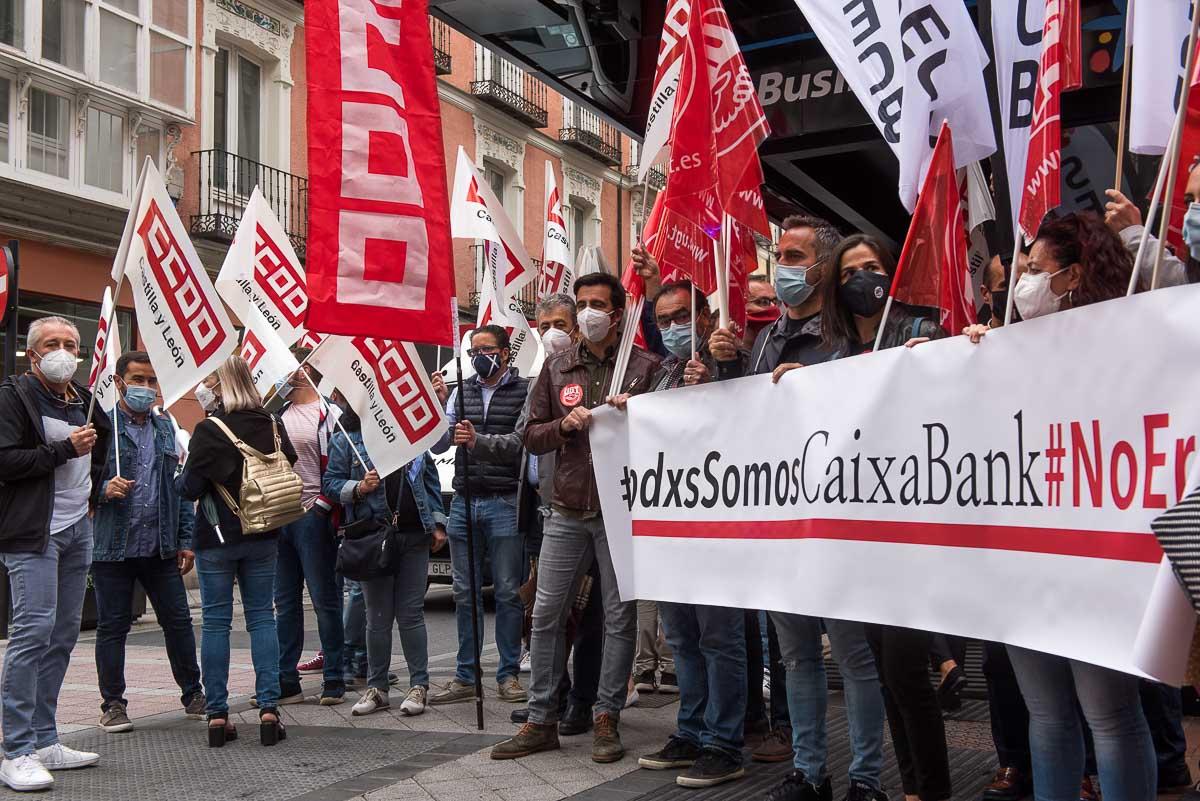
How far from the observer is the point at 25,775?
5.32 metres

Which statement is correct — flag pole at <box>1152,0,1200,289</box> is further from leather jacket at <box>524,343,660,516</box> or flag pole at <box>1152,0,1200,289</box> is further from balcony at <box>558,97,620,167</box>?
balcony at <box>558,97,620,167</box>

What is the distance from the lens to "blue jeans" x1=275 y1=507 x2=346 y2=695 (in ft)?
24.2

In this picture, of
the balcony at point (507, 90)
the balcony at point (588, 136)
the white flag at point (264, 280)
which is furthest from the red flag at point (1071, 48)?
the balcony at point (588, 136)

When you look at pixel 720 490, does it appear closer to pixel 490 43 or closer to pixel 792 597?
pixel 792 597

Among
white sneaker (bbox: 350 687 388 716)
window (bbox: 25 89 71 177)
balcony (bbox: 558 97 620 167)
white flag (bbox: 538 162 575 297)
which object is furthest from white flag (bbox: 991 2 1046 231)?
balcony (bbox: 558 97 620 167)

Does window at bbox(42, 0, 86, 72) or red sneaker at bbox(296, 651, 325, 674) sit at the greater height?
window at bbox(42, 0, 86, 72)

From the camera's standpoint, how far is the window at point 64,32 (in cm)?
1622

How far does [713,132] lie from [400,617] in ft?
11.1

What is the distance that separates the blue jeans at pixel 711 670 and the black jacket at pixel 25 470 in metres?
2.71

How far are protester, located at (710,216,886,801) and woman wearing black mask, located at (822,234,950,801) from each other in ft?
0.21

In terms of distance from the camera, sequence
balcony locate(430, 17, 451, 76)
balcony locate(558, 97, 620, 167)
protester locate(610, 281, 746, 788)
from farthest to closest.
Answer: balcony locate(558, 97, 620, 167) → balcony locate(430, 17, 451, 76) → protester locate(610, 281, 746, 788)

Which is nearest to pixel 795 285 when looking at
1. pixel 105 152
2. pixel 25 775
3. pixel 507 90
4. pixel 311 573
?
pixel 25 775

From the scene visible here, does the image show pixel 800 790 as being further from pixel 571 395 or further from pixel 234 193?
pixel 234 193

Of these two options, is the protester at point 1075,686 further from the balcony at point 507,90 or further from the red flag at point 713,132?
the balcony at point 507,90
